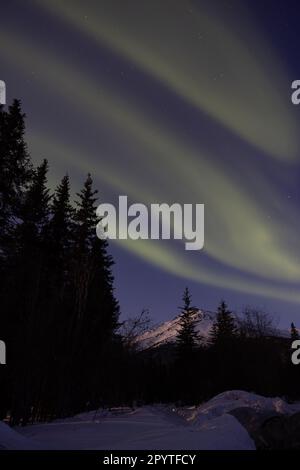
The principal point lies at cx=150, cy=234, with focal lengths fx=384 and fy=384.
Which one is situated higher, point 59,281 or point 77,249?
point 77,249

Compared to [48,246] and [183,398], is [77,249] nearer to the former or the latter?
[48,246]

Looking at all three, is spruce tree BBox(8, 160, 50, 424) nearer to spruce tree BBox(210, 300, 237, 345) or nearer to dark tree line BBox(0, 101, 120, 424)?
dark tree line BBox(0, 101, 120, 424)

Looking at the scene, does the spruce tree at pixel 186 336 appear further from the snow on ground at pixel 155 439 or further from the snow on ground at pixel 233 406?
the snow on ground at pixel 155 439

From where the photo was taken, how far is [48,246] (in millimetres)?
22391

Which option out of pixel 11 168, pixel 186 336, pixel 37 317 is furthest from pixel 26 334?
pixel 186 336

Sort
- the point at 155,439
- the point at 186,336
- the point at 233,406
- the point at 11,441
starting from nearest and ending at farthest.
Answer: the point at 11,441
the point at 155,439
the point at 233,406
the point at 186,336

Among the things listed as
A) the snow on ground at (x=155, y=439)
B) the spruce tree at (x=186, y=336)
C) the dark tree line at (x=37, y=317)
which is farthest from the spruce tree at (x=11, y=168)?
the spruce tree at (x=186, y=336)

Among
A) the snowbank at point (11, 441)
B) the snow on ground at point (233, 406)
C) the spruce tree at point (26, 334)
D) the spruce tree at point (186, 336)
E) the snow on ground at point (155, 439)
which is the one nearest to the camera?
the snowbank at point (11, 441)

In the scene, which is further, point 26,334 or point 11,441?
point 26,334

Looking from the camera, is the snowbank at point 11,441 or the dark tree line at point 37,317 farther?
the dark tree line at point 37,317

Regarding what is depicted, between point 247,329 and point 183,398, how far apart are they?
2286 cm

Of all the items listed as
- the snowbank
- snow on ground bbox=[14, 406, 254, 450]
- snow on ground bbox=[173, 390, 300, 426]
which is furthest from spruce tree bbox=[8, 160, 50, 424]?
the snowbank

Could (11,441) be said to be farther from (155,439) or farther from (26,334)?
(26,334)

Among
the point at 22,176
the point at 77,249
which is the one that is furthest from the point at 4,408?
the point at 77,249
